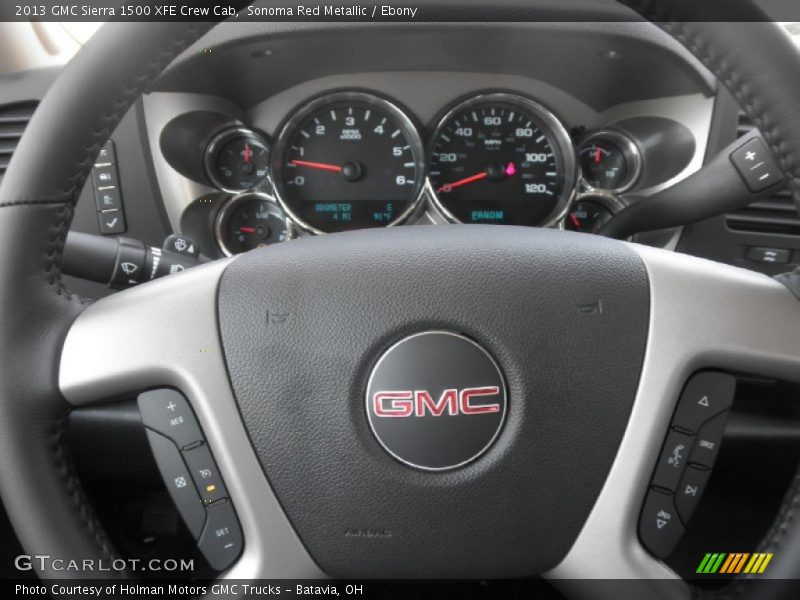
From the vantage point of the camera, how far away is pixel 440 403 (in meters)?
0.83

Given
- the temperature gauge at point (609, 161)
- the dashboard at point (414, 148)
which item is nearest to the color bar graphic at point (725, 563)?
the dashboard at point (414, 148)

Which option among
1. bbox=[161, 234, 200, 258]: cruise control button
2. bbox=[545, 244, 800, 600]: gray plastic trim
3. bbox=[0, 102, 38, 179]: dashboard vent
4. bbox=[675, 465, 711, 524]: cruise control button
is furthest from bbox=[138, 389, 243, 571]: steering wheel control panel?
bbox=[0, 102, 38, 179]: dashboard vent

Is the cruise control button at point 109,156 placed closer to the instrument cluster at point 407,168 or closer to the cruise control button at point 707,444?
the instrument cluster at point 407,168

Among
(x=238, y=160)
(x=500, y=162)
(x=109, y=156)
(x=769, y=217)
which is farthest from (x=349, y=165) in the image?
(x=769, y=217)

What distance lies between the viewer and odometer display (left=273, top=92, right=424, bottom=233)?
223 centimetres

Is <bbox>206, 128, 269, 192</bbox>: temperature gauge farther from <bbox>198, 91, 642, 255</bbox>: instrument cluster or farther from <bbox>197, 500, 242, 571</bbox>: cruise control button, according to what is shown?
<bbox>197, 500, 242, 571</bbox>: cruise control button

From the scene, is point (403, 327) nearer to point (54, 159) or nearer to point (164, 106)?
point (54, 159)

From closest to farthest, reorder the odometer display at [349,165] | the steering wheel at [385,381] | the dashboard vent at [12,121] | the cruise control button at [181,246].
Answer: the steering wheel at [385,381] < the cruise control button at [181,246] < the dashboard vent at [12,121] < the odometer display at [349,165]

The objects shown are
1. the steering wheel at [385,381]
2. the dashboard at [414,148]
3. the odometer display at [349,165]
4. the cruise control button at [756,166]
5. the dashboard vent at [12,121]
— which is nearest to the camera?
the steering wheel at [385,381]

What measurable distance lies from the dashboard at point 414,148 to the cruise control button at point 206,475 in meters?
1.28

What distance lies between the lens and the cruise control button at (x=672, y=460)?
85 centimetres

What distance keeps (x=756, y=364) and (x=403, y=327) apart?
387 mm

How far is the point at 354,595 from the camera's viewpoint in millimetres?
1297

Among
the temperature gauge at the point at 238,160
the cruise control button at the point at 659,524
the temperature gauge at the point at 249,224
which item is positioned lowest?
the temperature gauge at the point at 249,224
